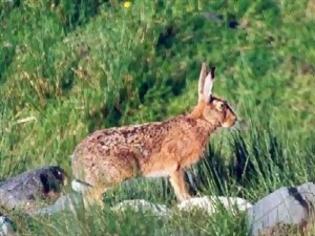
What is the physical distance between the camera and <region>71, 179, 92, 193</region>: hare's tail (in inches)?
493

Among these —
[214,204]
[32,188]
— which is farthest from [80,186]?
[214,204]

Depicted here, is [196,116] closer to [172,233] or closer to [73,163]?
[73,163]

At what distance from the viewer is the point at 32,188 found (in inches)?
523

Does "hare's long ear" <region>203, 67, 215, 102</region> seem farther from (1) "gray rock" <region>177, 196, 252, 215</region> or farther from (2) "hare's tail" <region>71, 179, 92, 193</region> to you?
(1) "gray rock" <region>177, 196, 252, 215</region>

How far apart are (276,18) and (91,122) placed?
2712 mm

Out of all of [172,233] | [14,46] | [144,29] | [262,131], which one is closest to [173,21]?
[144,29]

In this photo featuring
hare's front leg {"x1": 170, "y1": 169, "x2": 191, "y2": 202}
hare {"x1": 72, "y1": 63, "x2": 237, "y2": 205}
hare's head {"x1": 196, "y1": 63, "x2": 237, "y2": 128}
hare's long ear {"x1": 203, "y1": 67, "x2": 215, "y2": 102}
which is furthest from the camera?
hare's head {"x1": 196, "y1": 63, "x2": 237, "y2": 128}

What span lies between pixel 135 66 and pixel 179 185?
4263mm

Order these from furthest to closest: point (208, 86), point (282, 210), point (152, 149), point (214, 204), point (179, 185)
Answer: point (208, 86) → point (152, 149) → point (179, 185) → point (214, 204) → point (282, 210)

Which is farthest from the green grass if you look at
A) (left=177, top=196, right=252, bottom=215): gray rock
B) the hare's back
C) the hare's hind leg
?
(left=177, top=196, right=252, bottom=215): gray rock

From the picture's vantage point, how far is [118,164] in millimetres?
12891

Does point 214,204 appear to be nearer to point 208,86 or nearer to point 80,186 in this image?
point 80,186

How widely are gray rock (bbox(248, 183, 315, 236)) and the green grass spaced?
8.24 ft

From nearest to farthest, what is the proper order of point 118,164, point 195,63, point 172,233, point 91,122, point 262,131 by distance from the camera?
point 172,233 → point 118,164 → point 262,131 → point 91,122 → point 195,63
